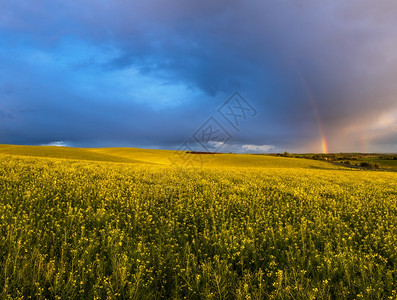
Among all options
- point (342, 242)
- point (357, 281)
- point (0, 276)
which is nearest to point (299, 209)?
point (342, 242)

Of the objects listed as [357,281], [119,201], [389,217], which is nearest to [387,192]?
[389,217]

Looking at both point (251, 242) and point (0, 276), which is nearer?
point (0, 276)

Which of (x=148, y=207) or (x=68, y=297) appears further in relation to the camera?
(x=148, y=207)

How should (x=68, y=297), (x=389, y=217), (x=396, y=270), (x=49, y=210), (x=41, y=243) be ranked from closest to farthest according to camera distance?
1. (x=68, y=297)
2. (x=396, y=270)
3. (x=41, y=243)
4. (x=49, y=210)
5. (x=389, y=217)

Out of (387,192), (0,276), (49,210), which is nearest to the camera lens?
(0,276)

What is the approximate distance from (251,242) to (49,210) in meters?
5.60

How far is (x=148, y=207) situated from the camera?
720 centimetres

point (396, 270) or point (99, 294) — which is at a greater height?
point (396, 270)

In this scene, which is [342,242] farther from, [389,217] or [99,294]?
[99,294]

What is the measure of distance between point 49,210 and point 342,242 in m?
7.69

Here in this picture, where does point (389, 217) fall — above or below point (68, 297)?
above

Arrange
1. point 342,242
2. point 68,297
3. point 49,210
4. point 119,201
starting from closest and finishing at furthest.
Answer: point 68,297
point 342,242
point 49,210
point 119,201

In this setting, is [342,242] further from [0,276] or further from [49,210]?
[49,210]

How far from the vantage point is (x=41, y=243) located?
4434 mm
